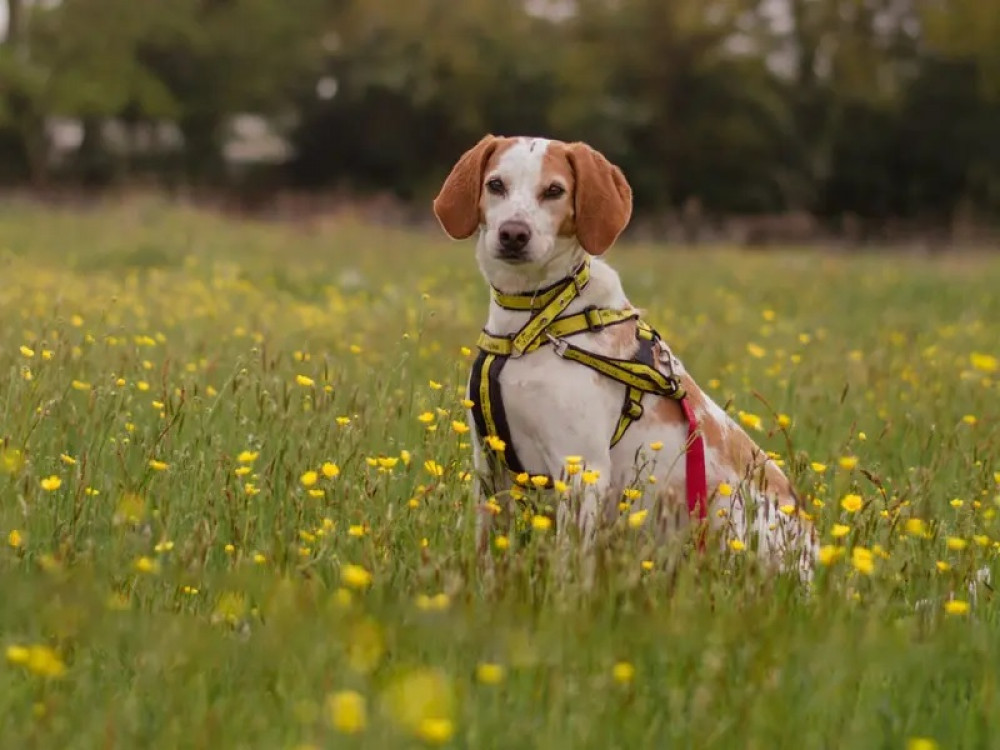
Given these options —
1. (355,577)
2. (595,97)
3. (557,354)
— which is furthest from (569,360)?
(595,97)

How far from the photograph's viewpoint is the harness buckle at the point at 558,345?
3.98 m

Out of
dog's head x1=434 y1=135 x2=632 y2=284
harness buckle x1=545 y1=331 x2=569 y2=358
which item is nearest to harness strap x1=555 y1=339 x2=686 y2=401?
harness buckle x1=545 y1=331 x2=569 y2=358

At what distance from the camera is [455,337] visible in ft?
29.2

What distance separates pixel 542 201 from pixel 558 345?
499 millimetres

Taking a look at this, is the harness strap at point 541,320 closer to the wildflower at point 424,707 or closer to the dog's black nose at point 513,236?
the dog's black nose at point 513,236

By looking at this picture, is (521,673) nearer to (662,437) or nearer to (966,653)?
(966,653)

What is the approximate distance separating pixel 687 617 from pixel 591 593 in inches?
9.3

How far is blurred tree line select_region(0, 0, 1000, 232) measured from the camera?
123 ft

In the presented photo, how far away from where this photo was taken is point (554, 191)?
410 cm

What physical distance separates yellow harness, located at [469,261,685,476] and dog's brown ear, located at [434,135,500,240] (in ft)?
0.98

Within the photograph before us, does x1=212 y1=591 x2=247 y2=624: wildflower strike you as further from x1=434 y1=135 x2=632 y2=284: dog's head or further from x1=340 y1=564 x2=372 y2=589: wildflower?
x1=434 y1=135 x2=632 y2=284: dog's head

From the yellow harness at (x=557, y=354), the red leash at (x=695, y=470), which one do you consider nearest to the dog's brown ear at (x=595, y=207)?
the yellow harness at (x=557, y=354)

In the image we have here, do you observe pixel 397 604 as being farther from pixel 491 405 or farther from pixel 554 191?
pixel 554 191

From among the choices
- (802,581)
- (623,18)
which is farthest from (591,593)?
(623,18)
